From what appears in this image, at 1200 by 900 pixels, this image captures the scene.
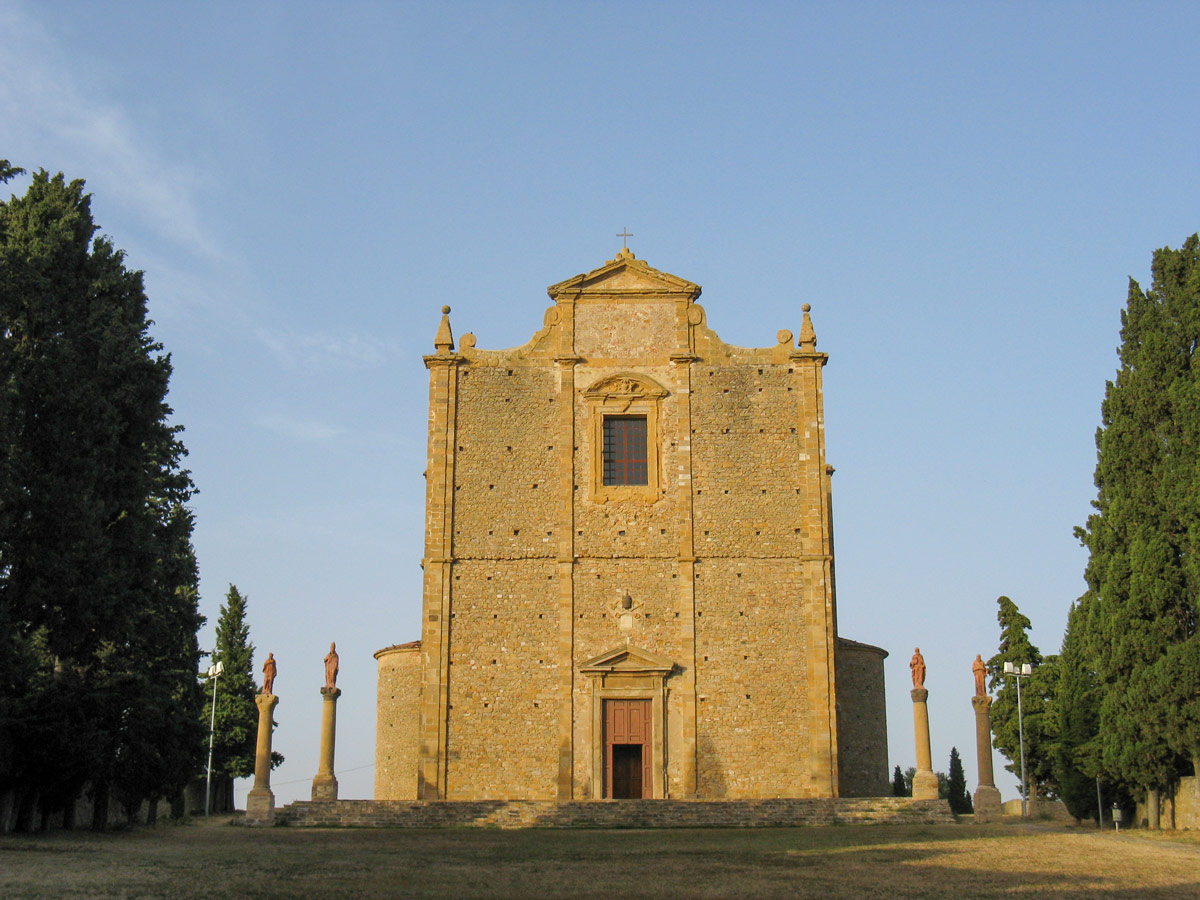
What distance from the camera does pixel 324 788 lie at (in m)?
25.9

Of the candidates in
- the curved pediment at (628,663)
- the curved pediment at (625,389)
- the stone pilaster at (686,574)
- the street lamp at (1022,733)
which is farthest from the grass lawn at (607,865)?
the street lamp at (1022,733)

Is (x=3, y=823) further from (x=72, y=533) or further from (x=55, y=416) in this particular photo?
(x=55, y=416)


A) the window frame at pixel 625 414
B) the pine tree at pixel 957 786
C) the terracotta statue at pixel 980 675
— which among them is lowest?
the pine tree at pixel 957 786

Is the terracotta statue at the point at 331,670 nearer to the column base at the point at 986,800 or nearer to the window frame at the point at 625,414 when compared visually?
the window frame at the point at 625,414

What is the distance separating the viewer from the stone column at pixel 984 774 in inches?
1029

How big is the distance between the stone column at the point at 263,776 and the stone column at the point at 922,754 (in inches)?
518

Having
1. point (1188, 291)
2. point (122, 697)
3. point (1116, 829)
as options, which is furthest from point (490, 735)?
point (1188, 291)

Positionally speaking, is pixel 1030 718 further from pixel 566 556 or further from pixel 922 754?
pixel 566 556

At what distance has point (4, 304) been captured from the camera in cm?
1909

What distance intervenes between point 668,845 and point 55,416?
1209 centimetres

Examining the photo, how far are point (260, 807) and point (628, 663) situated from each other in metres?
8.07

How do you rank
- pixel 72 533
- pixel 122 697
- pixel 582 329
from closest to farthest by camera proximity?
pixel 72 533
pixel 122 697
pixel 582 329

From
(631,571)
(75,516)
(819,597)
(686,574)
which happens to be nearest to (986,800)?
(819,597)

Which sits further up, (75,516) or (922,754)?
(75,516)
